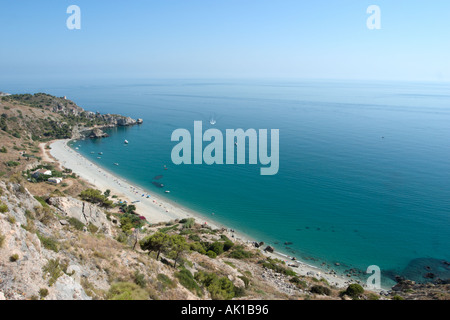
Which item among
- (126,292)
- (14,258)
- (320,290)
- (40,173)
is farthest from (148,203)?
(14,258)

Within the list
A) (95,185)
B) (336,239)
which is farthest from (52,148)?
(336,239)

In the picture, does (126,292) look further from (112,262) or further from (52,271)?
(112,262)

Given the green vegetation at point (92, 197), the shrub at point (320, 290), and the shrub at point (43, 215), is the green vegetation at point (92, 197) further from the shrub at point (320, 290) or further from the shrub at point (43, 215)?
the shrub at point (320, 290)

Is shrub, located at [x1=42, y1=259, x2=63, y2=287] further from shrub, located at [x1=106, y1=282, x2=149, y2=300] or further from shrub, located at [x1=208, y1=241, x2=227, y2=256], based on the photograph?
shrub, located at [x1=208, y1=241, x2=227, y2=256]

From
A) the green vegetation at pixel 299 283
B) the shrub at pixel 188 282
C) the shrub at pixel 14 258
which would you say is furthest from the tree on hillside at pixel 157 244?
the green vegetation at pixel 299 283

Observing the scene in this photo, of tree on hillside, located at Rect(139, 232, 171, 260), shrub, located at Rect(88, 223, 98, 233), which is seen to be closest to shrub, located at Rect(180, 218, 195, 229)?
tree on hillside, located at Rect(139, 232, 171, 260)

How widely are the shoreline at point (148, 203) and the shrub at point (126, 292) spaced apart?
24513 millimetres

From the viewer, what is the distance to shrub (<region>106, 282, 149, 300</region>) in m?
11.3

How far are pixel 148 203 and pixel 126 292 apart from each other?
38262mm

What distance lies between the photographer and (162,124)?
120500mm

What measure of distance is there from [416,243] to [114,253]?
1768 inches

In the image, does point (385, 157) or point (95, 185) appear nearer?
point (95, 185)

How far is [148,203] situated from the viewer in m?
48.3
